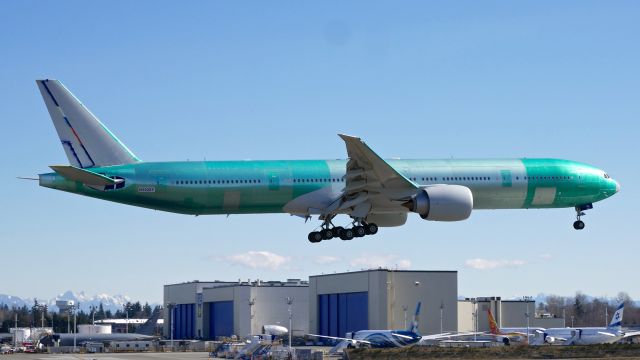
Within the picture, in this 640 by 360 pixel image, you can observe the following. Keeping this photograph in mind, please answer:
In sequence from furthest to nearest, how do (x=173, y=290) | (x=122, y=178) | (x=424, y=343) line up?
1. (x=173, y=290)
2. (x=424, y=343)
3. (x=122, y=178)

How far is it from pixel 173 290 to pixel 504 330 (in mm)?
68783

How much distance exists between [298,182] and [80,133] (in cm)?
1381

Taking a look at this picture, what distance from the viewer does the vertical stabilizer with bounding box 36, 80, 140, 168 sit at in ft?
206

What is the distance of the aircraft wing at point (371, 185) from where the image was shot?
59.5 m

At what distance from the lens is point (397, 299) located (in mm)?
113500

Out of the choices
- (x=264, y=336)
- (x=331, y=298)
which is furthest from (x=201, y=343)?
(x=331, y=298)

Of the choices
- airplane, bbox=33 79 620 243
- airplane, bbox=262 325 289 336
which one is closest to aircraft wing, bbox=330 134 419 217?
airplane, bbox=33 79 620 243

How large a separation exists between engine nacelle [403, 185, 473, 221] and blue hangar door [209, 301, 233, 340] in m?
82.6

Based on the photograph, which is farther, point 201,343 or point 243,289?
point 243,289

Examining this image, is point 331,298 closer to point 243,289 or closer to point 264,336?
point 264,336

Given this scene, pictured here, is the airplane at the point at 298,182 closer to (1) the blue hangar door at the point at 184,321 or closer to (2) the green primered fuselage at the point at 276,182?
(2) the green primered fuselage at the point at 276,182

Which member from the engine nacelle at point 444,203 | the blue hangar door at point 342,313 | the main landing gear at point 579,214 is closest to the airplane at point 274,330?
the blue hangar door at point 342,313

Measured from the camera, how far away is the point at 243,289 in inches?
5448

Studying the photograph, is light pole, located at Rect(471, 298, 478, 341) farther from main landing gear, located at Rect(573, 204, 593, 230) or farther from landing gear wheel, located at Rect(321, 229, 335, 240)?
landing gear wheel, located at Rect(321, 229, 335, 240)
